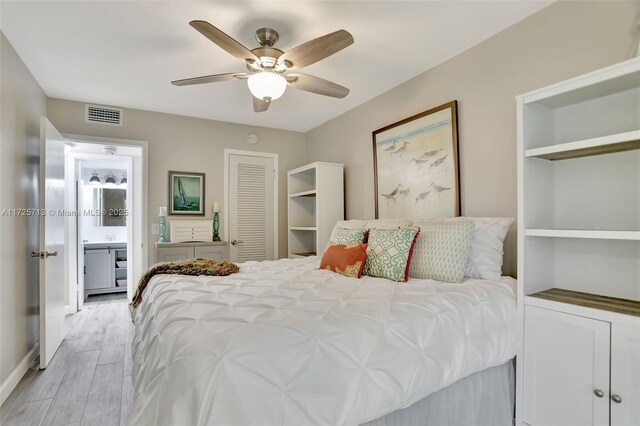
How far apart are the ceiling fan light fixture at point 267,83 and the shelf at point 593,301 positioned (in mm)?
1952

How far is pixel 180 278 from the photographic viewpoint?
2201 millimetres

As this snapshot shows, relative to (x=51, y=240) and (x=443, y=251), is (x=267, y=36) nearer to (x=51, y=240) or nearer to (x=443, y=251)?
(x=443, y=251)

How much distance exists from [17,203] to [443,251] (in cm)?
316

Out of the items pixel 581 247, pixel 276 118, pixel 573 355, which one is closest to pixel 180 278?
pixel 573 355

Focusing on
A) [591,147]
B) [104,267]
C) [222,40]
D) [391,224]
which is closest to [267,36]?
[222,40]

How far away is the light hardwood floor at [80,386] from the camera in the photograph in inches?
80.9

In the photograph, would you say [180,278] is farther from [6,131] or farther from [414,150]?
[414,150]

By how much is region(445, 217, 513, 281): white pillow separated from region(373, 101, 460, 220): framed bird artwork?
485mm

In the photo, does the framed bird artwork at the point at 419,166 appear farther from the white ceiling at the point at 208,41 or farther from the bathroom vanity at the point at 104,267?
the bathroom vanity at the point at 104,267

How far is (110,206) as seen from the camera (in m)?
5.87

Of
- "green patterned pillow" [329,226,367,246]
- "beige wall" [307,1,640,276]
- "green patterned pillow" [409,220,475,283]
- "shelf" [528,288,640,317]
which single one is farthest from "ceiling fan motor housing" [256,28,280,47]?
"shelf" [528,288,640,317]

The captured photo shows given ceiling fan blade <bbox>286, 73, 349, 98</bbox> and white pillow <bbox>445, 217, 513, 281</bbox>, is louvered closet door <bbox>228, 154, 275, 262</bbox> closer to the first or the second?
ceiling fan blade <bbox>286, 73, 349, 98</bbox>

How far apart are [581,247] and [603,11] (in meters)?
1.30

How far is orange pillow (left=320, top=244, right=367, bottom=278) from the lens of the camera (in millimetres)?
2361
